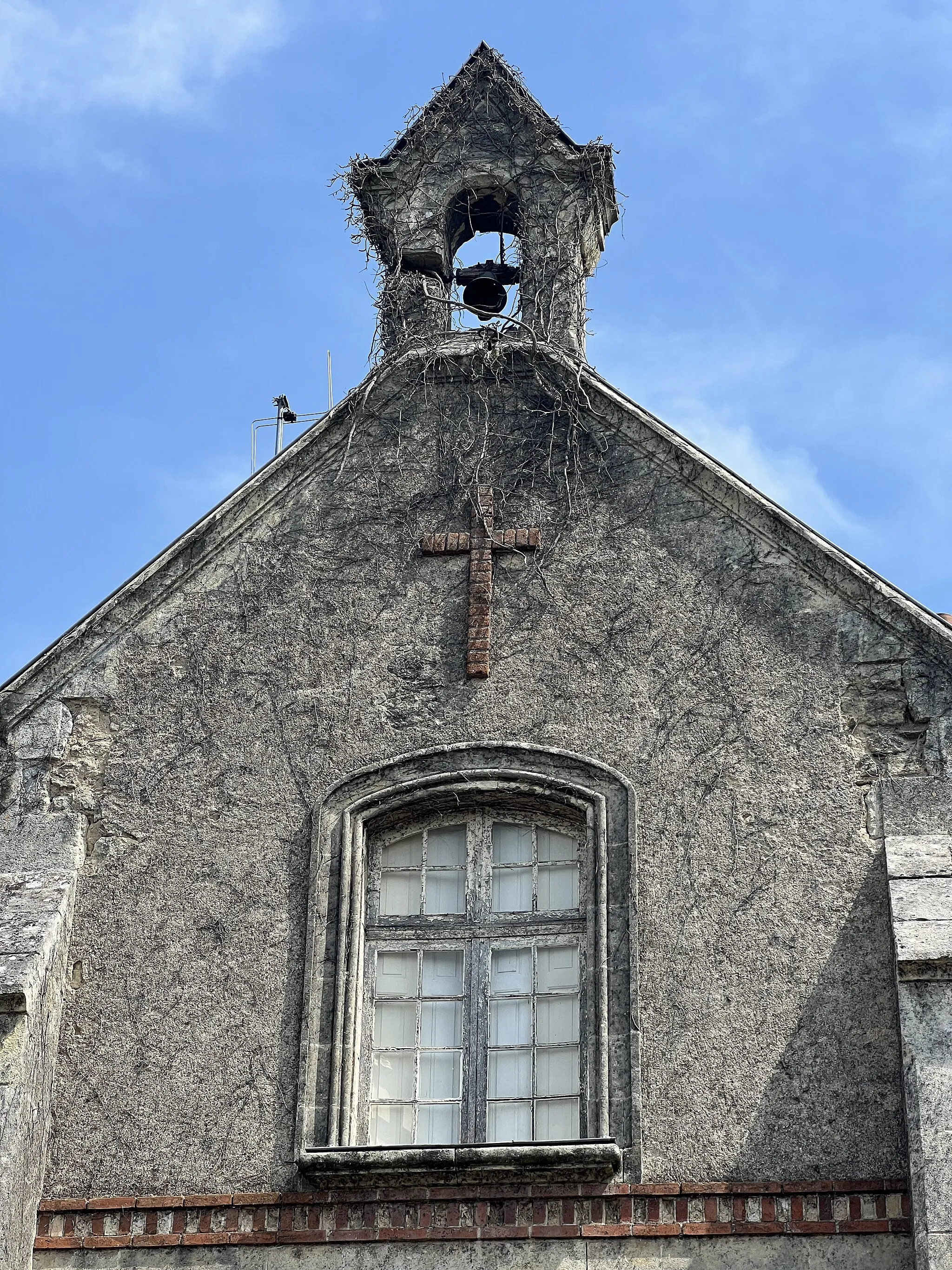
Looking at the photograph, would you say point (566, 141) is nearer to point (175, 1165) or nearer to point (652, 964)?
Answer: point (652, 964)

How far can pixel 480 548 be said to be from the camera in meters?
12.6

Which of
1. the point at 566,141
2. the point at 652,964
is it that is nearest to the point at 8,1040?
the point at 652,964

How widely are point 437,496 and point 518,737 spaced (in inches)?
71.3

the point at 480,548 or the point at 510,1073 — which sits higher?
the point at 480,548

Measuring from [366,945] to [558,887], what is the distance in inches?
42.9

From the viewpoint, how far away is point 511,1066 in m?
11.2

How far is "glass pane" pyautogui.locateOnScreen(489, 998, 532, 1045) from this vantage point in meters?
11.3

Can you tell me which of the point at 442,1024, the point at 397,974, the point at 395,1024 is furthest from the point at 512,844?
the point at 395,1024

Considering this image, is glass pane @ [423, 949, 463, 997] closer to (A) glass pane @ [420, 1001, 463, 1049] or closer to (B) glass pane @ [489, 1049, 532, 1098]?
(A) glass pane @ [420, 1001, 463, 1049]

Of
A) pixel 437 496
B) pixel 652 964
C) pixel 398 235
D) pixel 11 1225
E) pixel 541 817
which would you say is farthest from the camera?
pixel 398 235

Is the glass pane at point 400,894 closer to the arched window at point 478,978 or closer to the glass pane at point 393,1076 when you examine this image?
the arched window at point 478,978

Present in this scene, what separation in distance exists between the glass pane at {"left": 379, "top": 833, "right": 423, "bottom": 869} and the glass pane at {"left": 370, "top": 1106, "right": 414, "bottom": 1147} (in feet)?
4.51

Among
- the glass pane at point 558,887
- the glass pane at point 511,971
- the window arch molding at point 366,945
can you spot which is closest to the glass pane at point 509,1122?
the window arch molding at point 366,945

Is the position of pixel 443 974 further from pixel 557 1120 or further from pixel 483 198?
pixel 483 198
